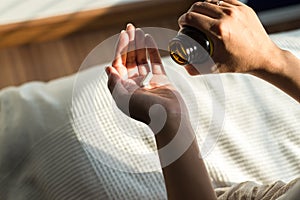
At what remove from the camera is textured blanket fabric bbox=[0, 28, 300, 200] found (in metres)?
0.96

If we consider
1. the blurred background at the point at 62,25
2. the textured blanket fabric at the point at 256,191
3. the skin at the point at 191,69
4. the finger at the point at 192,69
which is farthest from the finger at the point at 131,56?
the blurred background at the point at 62,25

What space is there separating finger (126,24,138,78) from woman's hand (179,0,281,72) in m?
0.12

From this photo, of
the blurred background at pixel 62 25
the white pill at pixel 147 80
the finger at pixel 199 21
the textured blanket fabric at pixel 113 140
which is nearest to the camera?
the finger at pixel 199 21

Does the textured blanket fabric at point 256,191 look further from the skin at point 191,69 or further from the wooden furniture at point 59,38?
the wooden furniture at point 59,38

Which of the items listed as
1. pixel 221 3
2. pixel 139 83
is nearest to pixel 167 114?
pixel 139 83

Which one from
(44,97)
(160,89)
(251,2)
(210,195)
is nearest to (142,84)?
(160,89)

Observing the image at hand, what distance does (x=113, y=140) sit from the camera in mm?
1004

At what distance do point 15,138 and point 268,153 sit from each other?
0.48m

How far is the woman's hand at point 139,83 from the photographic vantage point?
80 cm

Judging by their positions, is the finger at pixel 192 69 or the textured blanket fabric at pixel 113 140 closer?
the finger at pixel 192 69

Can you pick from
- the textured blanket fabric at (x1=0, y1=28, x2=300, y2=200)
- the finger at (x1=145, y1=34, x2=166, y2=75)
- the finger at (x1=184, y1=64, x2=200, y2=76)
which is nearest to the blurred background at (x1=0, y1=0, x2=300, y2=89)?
the textured blanket fabric at (x1=0, y1=28, x2=300, y2=200)

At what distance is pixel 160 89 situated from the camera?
0.85m

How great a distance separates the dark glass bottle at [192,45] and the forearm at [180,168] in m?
0.11

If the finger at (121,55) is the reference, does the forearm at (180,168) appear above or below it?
below
